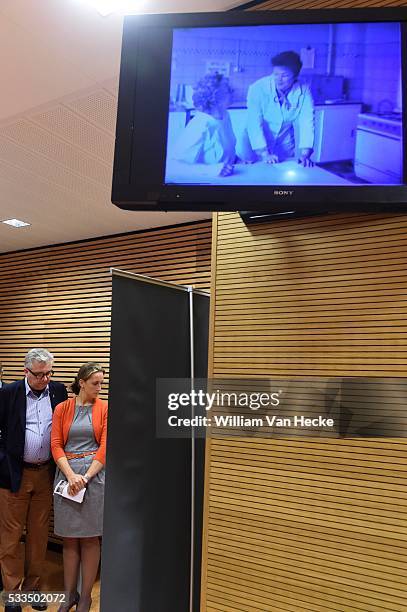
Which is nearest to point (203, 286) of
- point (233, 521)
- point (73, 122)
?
point (73, 122)

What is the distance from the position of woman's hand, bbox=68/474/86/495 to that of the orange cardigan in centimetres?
18

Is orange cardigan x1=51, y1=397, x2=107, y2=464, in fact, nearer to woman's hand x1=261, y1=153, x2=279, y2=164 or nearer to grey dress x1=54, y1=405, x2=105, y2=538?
grey dress x1=54, y1=405, x2=105, y2=538

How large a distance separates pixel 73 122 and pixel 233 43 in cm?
206

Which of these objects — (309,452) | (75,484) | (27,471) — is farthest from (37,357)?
(309,452)

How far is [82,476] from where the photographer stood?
12.3 feet

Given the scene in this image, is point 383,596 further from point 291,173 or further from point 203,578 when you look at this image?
point 291,173

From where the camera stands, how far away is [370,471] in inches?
66.6

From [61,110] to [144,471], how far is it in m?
2.27

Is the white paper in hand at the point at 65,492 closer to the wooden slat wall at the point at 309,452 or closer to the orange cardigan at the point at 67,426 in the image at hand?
the orange cardigan at the point at 67,426

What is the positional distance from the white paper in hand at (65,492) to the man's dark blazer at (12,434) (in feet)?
1.40

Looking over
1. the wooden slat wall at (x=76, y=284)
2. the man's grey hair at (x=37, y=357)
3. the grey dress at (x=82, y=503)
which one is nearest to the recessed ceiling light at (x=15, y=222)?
the wooden slat wall at (x=76, y=284)

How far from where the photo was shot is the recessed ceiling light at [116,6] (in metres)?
2.36

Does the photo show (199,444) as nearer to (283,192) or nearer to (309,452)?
(309,452)

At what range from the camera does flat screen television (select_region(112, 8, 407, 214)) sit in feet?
4.88
